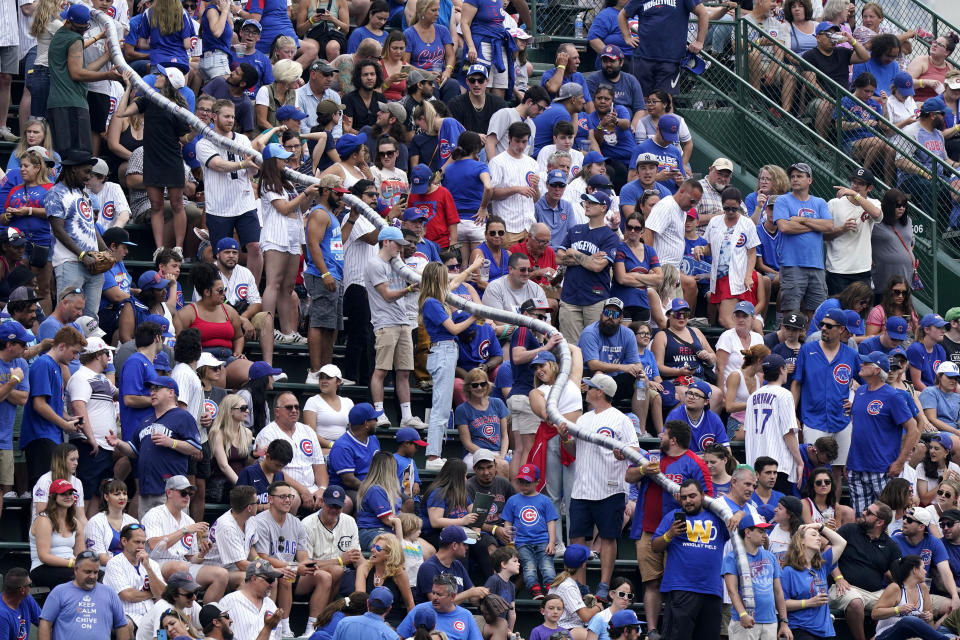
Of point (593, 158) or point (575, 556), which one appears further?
point (593, 158)

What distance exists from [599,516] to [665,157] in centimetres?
549

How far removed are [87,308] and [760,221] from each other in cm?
708

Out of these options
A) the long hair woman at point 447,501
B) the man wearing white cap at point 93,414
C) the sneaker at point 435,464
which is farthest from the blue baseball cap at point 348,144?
the long hair woman at point 447,501

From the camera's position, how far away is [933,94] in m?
23.7

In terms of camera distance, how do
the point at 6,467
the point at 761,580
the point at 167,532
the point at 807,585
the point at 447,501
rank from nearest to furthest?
the point at 167,532
the point at 6,467
the point at 761,580
the point at 447,501
the point at 807,585

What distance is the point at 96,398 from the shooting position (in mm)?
15195

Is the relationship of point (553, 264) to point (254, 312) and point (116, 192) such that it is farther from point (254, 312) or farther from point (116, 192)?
point (116, 192)

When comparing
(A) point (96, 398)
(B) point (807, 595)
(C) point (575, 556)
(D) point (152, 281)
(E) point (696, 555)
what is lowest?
(B) point (807, 595)

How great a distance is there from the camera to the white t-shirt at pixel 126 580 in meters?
14.1

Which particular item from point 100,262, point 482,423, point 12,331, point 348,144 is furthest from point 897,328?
point 12,331

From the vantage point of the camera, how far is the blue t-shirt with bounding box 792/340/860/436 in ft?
57.6

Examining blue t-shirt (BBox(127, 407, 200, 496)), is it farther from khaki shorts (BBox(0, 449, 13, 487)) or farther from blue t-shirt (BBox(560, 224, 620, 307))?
blue t-shirt (BBox(560, 224, 620, 307))

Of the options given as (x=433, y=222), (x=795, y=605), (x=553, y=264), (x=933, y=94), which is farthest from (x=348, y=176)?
(x=933, y=94)

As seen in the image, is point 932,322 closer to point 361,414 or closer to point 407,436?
point 407,436
